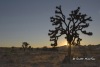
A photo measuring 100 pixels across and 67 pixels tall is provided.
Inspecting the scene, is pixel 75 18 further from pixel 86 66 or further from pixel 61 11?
pixel 86 66

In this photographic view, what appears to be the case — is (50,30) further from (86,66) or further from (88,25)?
(86,66)

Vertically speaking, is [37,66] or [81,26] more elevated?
[81,26]

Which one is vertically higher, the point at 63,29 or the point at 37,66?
the point at 63,29

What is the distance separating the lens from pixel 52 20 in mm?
42031

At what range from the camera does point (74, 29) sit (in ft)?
137

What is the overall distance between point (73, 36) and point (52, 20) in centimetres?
428

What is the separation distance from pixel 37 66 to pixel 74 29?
11420 millimetres

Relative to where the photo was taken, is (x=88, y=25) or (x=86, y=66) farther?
(x=88, y=25)

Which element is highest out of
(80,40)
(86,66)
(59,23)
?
(59,23)

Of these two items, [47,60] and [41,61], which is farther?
[47,60]

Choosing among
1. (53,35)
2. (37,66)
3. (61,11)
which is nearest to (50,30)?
(53,35)

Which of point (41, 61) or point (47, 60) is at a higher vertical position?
point (47, 60)

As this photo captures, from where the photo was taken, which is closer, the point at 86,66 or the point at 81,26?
the point at 86,66

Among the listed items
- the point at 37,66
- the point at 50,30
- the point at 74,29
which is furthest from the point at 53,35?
the point at 37,66
